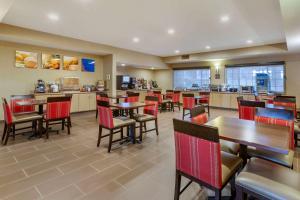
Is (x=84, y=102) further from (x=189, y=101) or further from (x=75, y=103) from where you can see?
(x=189, y=101)

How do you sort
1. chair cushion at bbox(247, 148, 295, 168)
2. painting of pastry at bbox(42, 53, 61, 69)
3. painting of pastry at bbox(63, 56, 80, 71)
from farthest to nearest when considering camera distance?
painting of pastry at bbox(63, 56, 80, 71)
painting of pastry at bbox(42, 53, 61, 69)
chair cushion at bbox(247, 148, 295, 168)

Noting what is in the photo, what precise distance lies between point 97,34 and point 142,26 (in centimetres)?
161

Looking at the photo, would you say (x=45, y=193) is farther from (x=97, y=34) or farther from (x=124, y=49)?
(x=124, y=49)

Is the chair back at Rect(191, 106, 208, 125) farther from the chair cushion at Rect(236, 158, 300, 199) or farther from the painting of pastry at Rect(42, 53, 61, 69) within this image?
the painting of pastry at Rect(42, 53, 61, 69)

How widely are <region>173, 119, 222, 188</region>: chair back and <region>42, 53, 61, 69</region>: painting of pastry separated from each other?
613 centimetres

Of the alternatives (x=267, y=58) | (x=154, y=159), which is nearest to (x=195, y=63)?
(x=267, y=58)

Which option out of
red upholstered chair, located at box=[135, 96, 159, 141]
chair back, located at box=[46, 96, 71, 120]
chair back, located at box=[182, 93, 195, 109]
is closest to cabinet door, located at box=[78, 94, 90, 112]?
chair back, located at box=[46, 96, 71, 120]

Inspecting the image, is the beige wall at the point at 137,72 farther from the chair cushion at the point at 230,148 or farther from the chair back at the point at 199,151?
the chair back at the point at 199,151

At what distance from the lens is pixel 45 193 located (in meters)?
1.94

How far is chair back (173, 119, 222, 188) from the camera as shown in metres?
1.30

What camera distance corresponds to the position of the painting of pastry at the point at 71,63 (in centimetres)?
652

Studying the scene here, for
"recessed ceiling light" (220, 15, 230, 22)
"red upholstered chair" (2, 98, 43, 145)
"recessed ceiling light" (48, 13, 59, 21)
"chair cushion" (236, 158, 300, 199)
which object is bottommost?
"chair cushion" (236, 158, 300, 199)

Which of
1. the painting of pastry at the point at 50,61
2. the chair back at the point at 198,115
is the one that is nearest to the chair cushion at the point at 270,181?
the chair back at the point at 198,115

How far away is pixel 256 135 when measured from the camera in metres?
1.65
